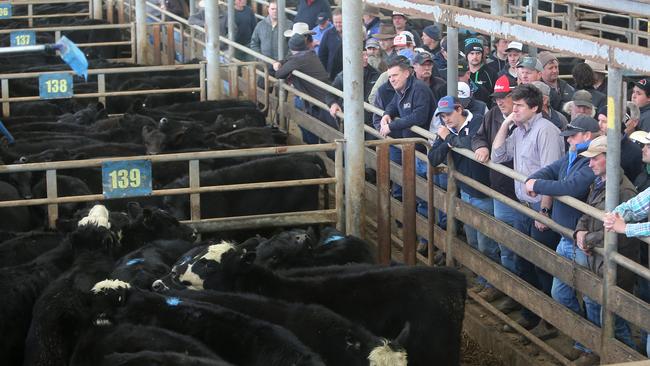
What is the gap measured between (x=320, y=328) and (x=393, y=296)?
0.81 metres

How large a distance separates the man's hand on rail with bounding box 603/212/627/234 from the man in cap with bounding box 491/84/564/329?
1.31 m

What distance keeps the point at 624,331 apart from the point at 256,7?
55.8 ft

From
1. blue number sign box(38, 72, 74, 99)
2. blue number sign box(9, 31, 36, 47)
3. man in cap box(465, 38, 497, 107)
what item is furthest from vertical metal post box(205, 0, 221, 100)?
man in cap box(465, 38, 497, 107)

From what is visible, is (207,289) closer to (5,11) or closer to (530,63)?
(530,63)

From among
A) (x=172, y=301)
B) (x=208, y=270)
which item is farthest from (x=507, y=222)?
(x=172, y=301)

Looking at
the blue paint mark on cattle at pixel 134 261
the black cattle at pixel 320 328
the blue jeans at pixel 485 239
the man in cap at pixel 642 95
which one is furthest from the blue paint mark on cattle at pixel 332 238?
the man in cap at pixel 642 95

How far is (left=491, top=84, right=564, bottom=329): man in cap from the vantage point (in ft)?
27.4

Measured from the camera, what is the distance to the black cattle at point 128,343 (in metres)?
6.50

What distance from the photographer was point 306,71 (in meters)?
13.6

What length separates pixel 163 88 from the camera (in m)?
16.1

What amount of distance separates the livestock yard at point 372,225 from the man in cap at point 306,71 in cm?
26

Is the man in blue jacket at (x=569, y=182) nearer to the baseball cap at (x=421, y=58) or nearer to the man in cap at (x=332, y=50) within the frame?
the baseball cap at (x=421, y=58)

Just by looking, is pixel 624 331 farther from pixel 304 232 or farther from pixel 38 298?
pixel 38 298

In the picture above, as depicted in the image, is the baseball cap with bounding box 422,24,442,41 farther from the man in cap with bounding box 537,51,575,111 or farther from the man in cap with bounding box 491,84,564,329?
the man in cap with bounding box 491,84,564,329
